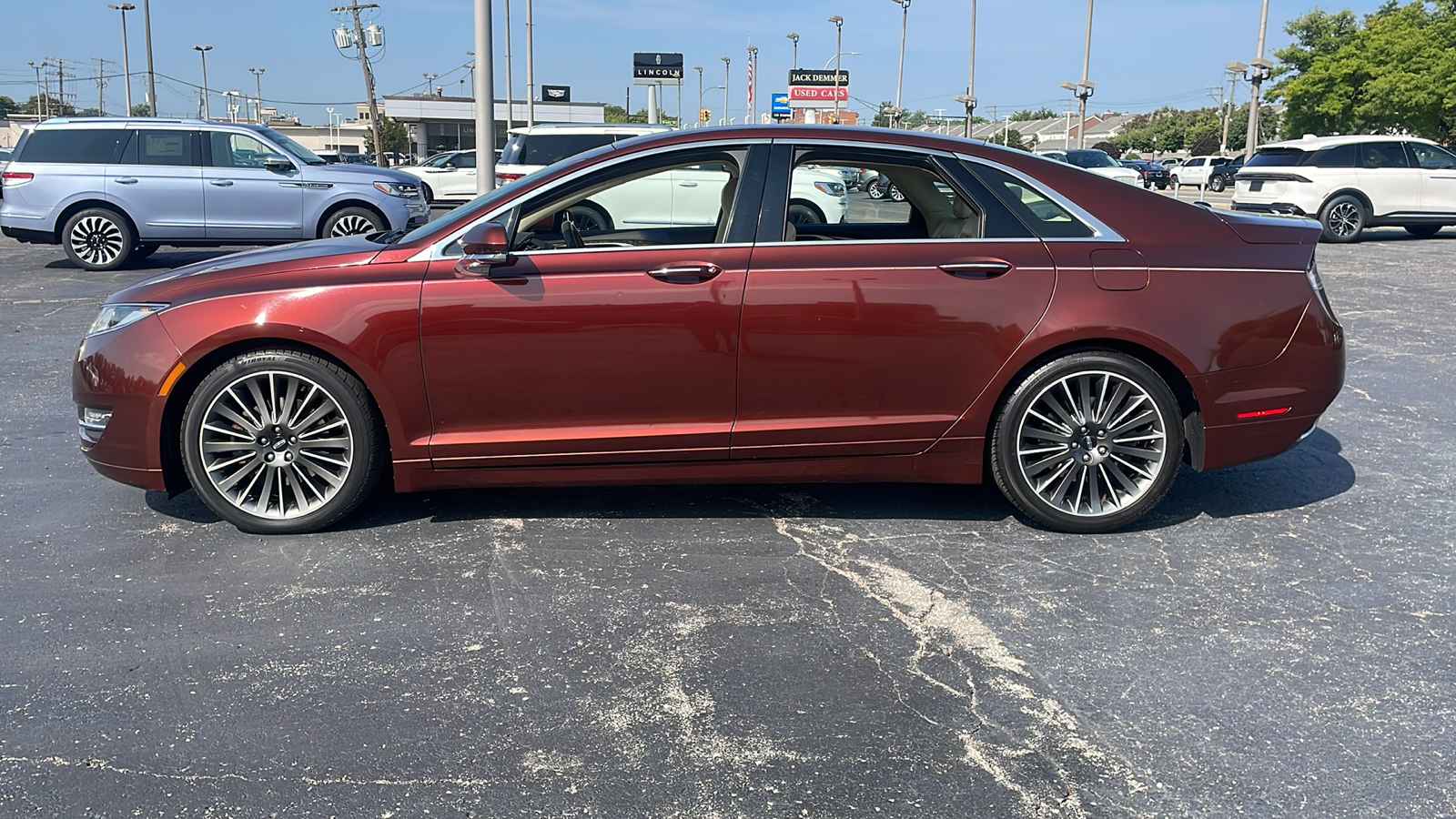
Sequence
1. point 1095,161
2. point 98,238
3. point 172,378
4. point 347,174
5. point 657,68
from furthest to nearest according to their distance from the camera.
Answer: point 657,68 → point 1095,161 → point 347,174 → point 98,238 → point 172,378

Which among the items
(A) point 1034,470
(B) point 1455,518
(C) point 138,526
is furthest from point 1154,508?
(C) point 138,526

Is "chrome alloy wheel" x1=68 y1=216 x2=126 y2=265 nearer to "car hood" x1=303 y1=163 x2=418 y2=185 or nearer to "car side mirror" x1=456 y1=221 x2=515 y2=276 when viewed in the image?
"car hood" x1=303 y1=163 x2=418 y2=185

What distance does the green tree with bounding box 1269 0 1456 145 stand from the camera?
161 ft

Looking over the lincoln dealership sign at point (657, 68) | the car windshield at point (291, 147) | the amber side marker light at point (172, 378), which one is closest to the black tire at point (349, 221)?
the car windshield at point (291, 147)

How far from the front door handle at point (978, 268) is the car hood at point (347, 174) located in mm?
11848

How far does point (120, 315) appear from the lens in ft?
15.3

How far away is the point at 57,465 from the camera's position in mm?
5652

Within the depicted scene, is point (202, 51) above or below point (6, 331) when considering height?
above

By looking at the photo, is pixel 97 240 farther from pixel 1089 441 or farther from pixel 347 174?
pixel 1089 441

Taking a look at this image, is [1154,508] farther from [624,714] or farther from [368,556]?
[368,556]

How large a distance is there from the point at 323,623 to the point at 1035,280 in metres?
2.94

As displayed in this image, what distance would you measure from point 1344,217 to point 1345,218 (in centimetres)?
2

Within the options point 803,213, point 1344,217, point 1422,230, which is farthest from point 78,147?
point 1422,230

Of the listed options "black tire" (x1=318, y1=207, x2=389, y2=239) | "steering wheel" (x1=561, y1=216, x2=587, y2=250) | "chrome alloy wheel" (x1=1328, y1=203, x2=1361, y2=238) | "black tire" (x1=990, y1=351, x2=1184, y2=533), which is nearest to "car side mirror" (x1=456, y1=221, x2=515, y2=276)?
"steering wheel" (x1=561, y1=216, x2=587, y2=250)
